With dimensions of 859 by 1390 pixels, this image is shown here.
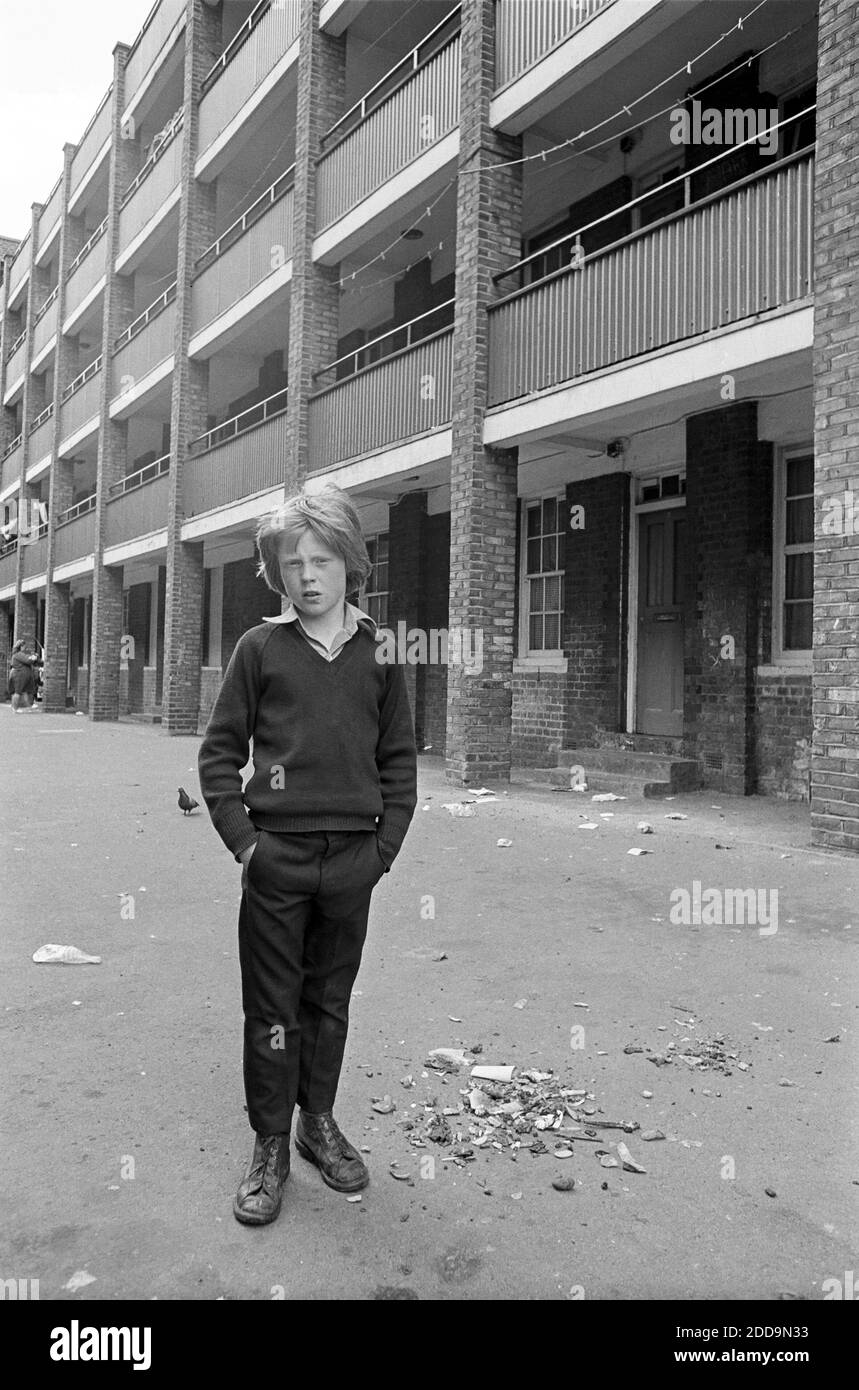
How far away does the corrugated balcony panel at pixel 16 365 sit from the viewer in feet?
118

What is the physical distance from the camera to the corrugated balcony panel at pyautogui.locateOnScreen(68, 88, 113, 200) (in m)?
25.6

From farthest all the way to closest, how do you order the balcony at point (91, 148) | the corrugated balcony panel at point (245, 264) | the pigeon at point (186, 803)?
the balcony at point (91, 148), the corrugated balcony panel at point (245, 264), the pigeon at point (186, 803)

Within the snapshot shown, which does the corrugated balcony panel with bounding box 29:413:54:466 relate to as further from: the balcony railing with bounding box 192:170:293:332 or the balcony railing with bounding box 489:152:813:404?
the balcony railing with bounding box 489:152:813:404

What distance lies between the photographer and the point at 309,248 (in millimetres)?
14836

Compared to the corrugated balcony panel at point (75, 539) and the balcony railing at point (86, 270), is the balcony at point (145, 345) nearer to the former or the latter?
the balcony railing at point (86, 270)

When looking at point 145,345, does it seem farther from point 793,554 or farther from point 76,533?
point 793,554

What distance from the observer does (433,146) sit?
11.8m

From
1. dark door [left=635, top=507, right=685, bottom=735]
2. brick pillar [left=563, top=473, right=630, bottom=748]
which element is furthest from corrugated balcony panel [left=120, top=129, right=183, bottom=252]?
dark door [left=635, top=507, right=685, bottom=735]

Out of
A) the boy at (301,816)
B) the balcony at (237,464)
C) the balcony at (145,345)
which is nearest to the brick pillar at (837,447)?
the boy at (301,816)

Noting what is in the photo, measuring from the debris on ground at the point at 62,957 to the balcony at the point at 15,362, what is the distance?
35.4 metres

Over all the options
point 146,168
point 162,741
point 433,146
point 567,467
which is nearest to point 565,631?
point 567,467

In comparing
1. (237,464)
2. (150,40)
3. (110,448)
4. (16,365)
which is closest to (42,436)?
(16,365)

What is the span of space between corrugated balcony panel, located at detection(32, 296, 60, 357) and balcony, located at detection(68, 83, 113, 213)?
Answer: 3020 millimetres

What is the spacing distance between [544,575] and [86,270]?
20.1m
